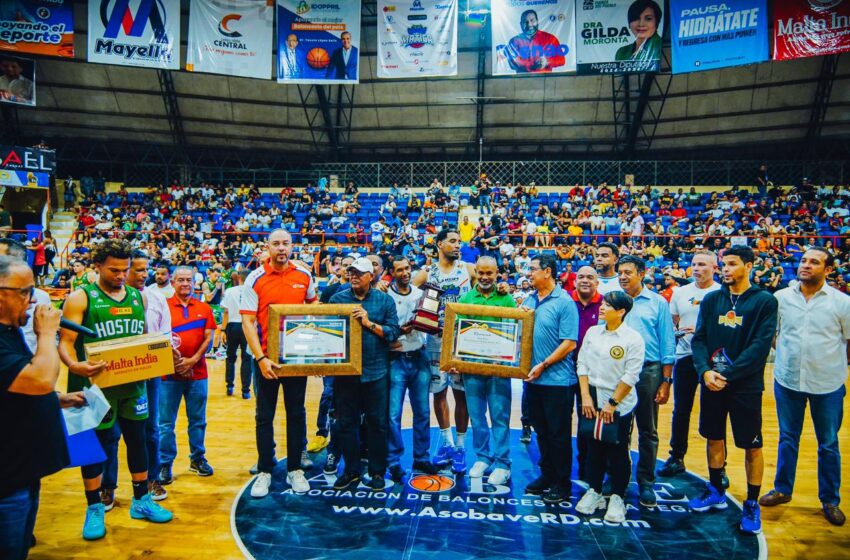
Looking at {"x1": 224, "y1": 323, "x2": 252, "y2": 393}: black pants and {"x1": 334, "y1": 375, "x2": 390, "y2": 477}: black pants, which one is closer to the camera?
{"x1": 334, "y1": 375, "x2": 390, "y2": 477}: black pants

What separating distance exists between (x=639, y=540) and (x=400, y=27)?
15872mm

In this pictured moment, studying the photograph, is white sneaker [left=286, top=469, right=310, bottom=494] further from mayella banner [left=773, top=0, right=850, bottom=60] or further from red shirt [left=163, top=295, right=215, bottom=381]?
mayella banner [left=773, top=0, right=850, bottom=60]

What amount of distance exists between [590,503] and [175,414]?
358 centimetres

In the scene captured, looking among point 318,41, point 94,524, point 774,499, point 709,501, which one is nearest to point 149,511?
point 94,524

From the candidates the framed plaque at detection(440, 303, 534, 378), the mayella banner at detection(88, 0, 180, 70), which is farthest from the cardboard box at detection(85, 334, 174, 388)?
the mayella banner at detection(88, 0, 180, 70)

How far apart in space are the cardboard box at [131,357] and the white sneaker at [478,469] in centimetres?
259

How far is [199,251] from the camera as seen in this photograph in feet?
55.0

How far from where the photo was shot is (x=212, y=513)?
12.9ft

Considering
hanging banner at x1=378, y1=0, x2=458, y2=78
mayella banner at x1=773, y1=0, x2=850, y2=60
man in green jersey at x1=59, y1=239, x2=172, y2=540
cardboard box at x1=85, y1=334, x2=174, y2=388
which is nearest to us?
cardboard box at x1=85, y1=334, x2=174, y2=388

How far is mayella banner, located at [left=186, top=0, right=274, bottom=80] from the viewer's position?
618 inches

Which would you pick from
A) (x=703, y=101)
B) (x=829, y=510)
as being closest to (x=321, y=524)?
(x=829, y=510)

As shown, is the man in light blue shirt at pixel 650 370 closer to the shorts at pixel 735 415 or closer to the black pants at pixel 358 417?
the shorts at pixel 735 415

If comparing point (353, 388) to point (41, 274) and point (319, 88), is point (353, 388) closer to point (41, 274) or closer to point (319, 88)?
point (41, 274)

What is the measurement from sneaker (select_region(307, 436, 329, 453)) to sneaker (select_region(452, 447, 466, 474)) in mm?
1427
